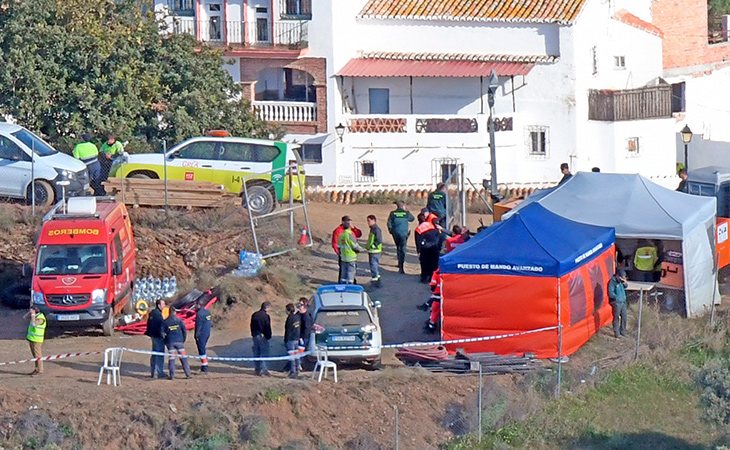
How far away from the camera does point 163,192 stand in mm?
33500

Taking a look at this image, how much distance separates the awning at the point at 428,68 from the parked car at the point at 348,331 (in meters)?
20.5

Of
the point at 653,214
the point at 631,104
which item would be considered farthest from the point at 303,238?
the point at 631,104

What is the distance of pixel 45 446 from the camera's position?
2292cm

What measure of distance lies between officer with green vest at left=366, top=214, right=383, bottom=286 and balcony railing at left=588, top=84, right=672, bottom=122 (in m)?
17.4

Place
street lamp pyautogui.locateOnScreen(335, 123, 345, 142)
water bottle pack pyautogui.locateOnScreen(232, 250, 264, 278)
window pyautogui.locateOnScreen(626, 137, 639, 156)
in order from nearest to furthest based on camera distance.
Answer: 1. water bottle pack pyautogui.locateOnScreen(232, 250, 264, 278)
2. street lamp pyautogui.locateOnScreen(335, 123, 345, 142)
3. window pyautogui.locateOnScreen(626, 137, 639, 156)

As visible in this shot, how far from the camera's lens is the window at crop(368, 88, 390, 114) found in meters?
46.7

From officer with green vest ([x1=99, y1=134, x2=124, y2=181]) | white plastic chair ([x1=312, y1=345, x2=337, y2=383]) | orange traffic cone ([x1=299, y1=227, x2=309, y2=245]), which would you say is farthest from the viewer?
officer with green vest ([x1=99, y1=134, x2=124, y2=181])

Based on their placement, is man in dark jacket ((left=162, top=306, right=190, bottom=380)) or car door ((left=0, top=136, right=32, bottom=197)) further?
car door ((left=0, top=136, right=32, bottom=197))

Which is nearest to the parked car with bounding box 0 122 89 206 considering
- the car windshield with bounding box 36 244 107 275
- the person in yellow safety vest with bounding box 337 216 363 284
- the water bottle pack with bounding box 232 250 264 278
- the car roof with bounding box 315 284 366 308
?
the water bottle pack with bounding box 232 250 264 278

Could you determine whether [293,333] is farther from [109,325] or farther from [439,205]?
[439,205]

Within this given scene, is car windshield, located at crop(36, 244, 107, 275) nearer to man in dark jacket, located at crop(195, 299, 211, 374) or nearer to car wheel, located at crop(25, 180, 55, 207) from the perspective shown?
man in dark jacket, located at crop(195, 299, 211, 374)

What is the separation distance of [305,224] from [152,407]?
38.5 ft

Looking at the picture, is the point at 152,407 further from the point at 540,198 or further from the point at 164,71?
the point at 164,71

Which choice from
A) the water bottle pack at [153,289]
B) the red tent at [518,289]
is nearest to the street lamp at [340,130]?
the water bottle pack at [153,289]
